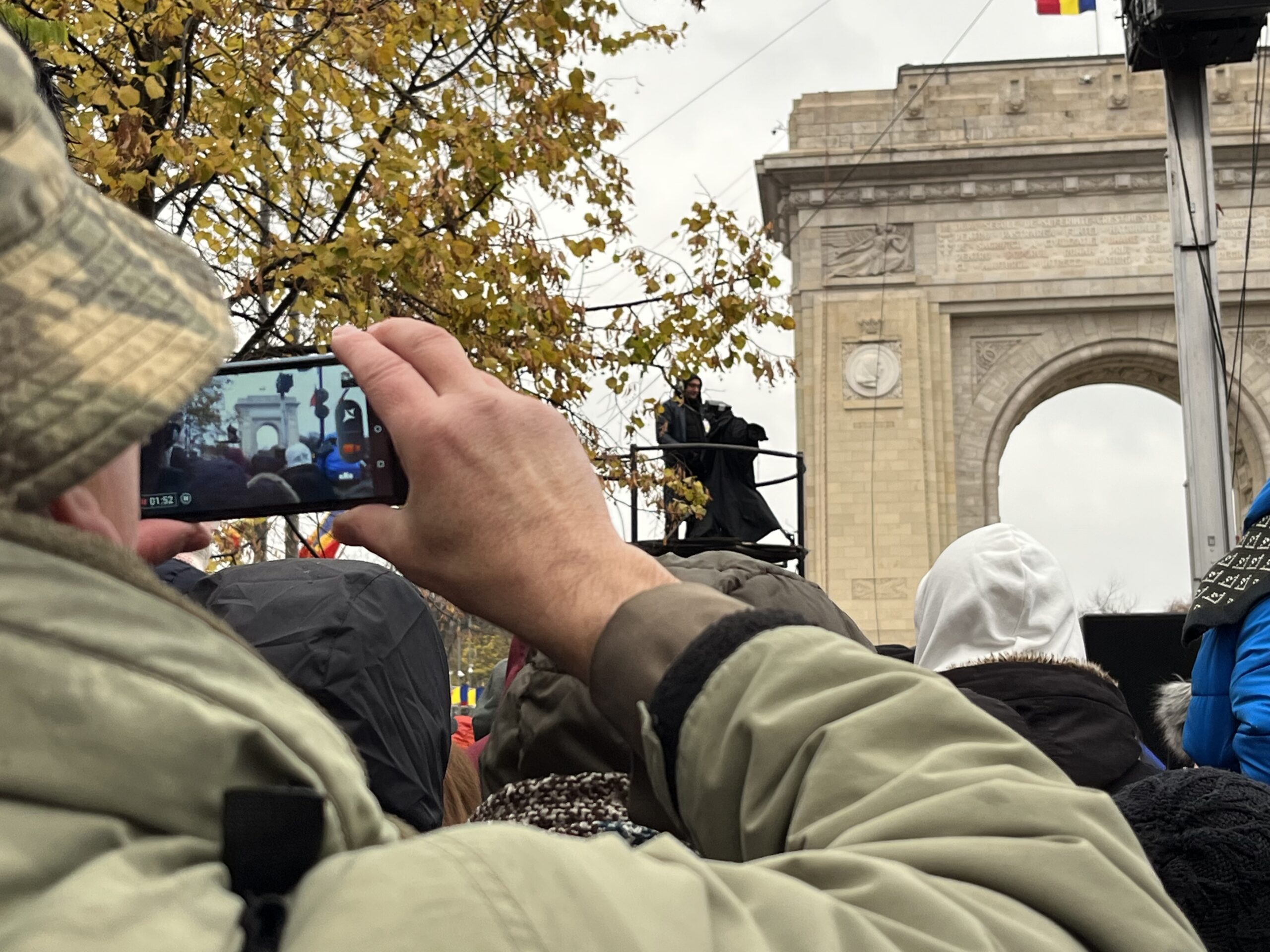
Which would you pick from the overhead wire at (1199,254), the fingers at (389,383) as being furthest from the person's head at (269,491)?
the overhead wire at (1199,254)

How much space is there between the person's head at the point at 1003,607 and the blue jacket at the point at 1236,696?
31 cm

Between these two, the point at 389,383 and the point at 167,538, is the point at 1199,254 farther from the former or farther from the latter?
the point at 389,383

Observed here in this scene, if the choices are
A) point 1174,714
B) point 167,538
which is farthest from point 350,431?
point 1174,714

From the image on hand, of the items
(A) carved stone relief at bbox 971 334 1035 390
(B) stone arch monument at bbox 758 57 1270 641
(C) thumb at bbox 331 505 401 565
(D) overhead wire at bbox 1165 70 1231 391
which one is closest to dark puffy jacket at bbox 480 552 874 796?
(C) thumb at bbox 331 505 401 565

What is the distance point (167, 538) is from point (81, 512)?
1.59ft

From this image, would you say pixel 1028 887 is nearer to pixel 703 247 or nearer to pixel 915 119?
pixel 703 247

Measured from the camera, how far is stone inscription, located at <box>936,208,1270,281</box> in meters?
23.7

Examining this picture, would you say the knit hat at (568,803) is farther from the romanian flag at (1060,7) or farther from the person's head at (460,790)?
the romanian flag at (1060,7)

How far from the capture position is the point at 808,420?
77.9 ft

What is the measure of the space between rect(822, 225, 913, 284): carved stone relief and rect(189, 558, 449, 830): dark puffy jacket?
23.0 metres

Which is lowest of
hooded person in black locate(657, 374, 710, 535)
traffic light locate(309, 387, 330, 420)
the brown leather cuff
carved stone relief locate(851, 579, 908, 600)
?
carved stone relief locate(851, 579, 908, 600)

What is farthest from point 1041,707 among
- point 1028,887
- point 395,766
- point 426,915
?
point 426,915

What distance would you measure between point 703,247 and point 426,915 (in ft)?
30.8

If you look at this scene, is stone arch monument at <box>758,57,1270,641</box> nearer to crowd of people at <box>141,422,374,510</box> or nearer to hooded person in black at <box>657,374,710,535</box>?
hooded person in black at <box>657,374,710,535</box>
